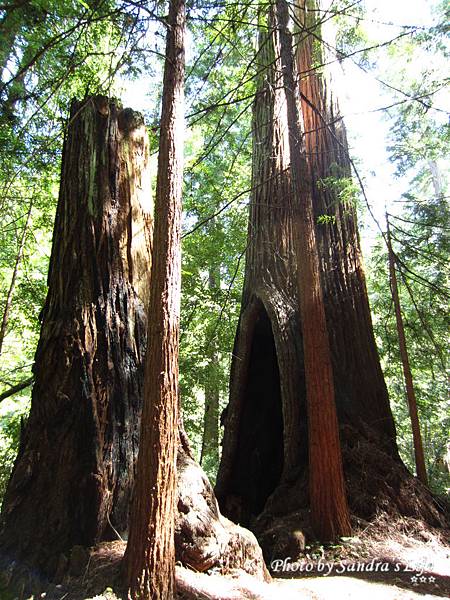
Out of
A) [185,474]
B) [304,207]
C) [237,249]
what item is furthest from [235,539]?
[237,249]

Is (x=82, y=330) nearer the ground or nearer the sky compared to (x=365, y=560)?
nearer the sky

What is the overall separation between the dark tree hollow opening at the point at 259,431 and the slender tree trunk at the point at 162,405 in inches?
139

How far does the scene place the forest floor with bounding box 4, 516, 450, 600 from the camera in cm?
279

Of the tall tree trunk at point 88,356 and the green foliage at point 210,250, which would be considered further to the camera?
the green foliage at point 210,250

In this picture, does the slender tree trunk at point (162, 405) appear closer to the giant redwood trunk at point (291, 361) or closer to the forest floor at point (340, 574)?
the forest floor at point (340, 574)

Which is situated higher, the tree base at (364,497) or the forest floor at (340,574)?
the tree base at (364,497)

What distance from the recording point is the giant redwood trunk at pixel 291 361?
5.23 m

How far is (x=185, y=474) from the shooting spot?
347 centimetres

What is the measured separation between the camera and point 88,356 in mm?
3545

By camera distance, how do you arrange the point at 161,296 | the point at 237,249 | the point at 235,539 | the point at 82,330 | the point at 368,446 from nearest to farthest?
1. the point at 161,296
2. the point at 235,539
3. the point at 82,330
4. the point at 368,446
5. the point at 237,249

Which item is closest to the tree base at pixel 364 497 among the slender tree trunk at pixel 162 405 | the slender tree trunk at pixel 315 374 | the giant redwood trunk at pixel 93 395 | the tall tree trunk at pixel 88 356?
the slender tree trunk at pixel 315 374

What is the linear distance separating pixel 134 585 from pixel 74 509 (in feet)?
2.91

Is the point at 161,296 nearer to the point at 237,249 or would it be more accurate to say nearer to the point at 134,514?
the point at 134,514

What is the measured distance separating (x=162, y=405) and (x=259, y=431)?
431 cm
